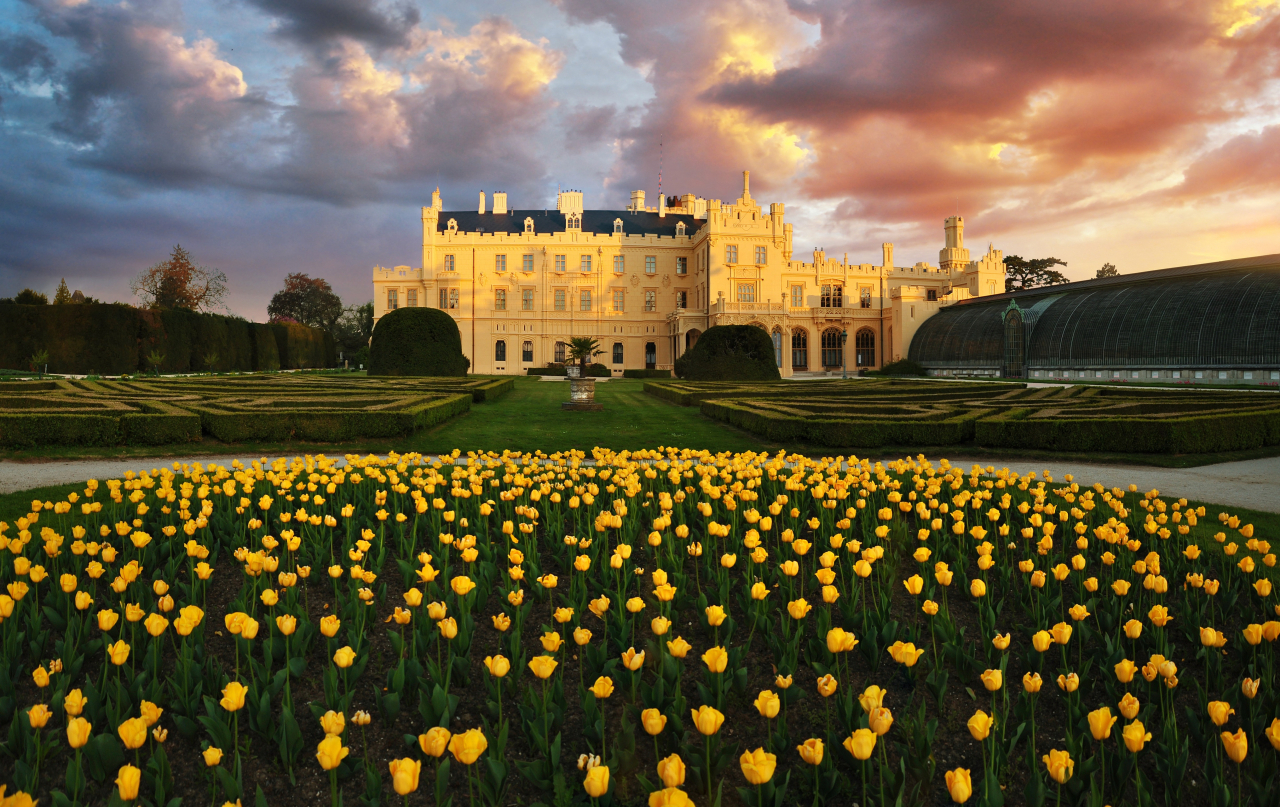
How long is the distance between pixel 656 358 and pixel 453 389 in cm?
3567

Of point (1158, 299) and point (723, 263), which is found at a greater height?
point (723, 263)

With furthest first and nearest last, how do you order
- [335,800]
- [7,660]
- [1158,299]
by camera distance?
[1158,299], [7,660], [335,800]

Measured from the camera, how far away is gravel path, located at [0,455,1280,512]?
8.51 meters

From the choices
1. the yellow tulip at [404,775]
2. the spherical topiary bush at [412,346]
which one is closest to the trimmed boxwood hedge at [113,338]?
the spherical topiary bush at [412,346]

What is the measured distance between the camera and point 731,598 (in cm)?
462

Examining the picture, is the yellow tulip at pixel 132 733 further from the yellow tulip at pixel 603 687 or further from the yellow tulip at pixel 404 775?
the yellow tulip at pixel 603 687

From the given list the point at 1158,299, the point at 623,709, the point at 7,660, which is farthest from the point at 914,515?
the point at 1158,299

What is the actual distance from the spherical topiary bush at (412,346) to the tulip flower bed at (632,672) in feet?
81.4

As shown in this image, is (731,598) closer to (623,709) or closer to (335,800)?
(623,709)

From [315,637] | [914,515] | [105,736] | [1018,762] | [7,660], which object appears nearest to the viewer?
[105,736]

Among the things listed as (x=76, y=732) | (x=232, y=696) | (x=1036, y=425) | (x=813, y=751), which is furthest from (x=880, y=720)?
(x=1036, y=425)

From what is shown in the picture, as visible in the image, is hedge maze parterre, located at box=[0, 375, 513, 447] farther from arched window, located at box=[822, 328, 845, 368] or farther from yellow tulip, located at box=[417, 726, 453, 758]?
arched window, located at box=[822, 328, 845, 368]

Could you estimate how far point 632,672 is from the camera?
331 centimetres

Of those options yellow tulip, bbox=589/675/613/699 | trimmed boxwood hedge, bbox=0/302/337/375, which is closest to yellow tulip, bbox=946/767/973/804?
yellow tulip, bbox=589/675/613/699
